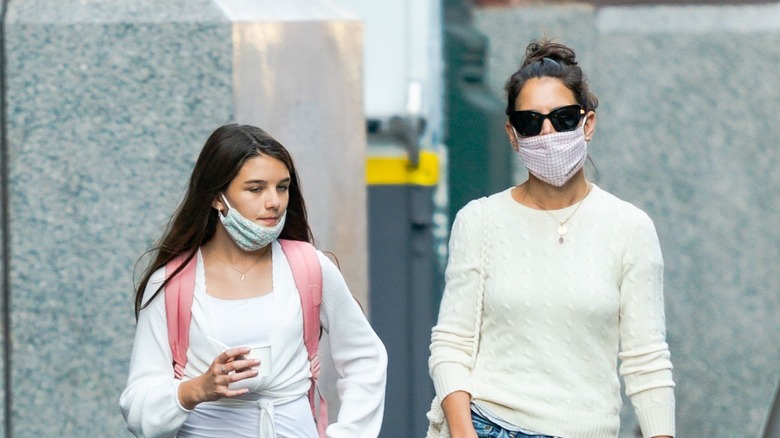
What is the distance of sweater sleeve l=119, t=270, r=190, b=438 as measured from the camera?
12.8 feet

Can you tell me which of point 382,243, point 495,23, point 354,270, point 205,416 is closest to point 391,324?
point 382,243

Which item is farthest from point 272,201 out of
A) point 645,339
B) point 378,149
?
point 378,149

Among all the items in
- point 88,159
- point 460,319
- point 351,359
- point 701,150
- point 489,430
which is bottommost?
point 489,430

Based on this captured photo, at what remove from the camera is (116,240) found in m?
5.89

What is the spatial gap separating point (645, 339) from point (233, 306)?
1.11 metres

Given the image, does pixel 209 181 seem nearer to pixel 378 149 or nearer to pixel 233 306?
pixel 233 306

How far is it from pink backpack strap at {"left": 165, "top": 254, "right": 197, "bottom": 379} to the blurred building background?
188 cm

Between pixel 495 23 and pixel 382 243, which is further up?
pixel 495 23

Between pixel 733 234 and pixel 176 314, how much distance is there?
473cm

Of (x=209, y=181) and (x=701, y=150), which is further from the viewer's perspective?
(x=701, y=150)

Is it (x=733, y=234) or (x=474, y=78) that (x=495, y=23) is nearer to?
(x=474, y=78)

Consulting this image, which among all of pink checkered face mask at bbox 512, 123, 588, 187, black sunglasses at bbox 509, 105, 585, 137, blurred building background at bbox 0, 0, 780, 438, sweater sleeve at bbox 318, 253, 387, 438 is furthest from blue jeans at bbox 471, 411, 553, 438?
blurred building background at bbox 0, 0, 780, 438

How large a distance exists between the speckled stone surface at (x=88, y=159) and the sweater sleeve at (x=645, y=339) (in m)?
2.21

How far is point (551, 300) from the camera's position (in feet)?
13.6
